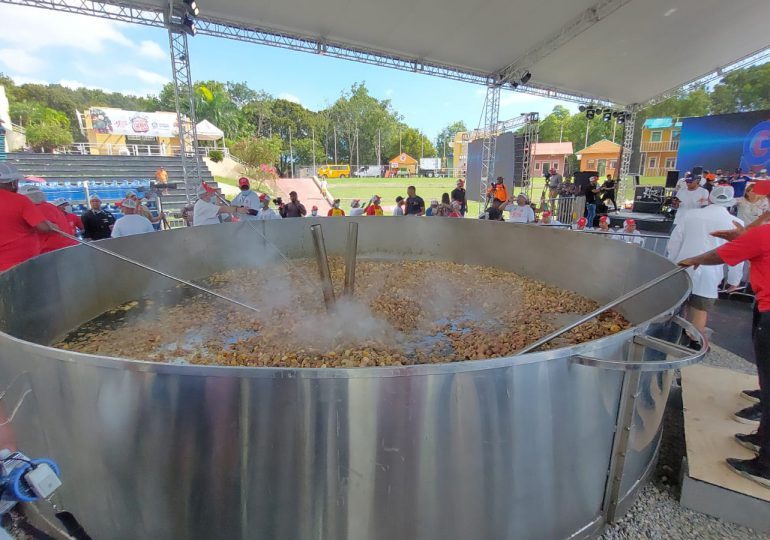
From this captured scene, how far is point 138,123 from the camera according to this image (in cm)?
2453

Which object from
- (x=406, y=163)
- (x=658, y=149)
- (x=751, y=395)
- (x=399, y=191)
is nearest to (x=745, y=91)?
(x=658, y=149)

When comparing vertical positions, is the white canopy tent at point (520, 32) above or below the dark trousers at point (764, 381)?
above

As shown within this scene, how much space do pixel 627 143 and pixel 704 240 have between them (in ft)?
39.8

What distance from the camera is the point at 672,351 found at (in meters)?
1.32

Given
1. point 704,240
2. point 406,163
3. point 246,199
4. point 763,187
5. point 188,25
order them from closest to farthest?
point 763,187, point 704,240, point 246,199, point 188,25, point 406,163

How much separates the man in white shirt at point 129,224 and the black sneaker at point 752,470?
4.72m

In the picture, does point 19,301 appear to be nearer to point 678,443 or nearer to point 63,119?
point 678,443

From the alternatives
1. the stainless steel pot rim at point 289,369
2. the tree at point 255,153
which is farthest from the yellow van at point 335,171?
the stainless steel pot rim at point 289,369

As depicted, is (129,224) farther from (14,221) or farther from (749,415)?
(749,415)

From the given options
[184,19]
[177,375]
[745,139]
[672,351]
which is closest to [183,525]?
[177,375]

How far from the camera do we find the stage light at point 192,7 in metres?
5.95

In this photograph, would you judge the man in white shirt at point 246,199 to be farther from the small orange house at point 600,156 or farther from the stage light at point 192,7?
the small orange house at point 600,156

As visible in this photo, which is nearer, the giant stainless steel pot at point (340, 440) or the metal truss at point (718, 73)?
the giant stainless steel pot at point (340, 440)

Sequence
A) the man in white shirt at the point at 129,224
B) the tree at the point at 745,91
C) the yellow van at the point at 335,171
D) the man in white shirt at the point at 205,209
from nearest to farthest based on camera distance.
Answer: the man in white shirt at the point at 129,224 → the man in white shirt at the point at 205,209 → the tree at the point at 745,91 → the yellow van at the point at 335,171
